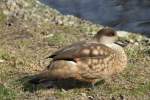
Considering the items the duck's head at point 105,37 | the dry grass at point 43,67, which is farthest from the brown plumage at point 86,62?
the dry grass at point 43,67

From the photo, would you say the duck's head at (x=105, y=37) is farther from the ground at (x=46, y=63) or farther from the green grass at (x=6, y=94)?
the green grass at (x=6, y=94)

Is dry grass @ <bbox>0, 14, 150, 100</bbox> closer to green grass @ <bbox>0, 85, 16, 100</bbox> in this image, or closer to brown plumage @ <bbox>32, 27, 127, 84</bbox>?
green grass @ <bbox>0, 85, 16, 100</bbox>

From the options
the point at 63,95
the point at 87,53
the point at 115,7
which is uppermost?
the point at 115,7

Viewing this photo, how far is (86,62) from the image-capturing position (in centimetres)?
800

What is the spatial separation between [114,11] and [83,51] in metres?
7.51

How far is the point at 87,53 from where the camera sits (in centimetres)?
Answer: 805

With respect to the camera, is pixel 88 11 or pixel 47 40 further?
pixel 88 11

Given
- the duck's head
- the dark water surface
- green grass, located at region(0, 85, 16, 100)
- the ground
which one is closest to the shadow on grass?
the ground

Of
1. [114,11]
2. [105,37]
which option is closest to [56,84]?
[105,37]

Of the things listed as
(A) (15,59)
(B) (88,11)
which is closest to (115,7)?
(B) (88,11)

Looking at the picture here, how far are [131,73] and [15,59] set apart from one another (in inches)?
66.9

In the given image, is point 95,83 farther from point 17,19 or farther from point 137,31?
point 137,31

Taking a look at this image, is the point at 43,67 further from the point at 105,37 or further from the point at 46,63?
the point at 105,37

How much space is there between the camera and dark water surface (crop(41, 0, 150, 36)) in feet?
48.0
